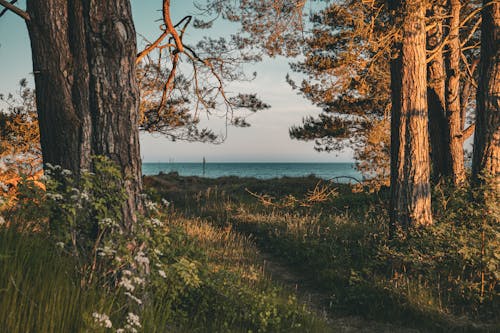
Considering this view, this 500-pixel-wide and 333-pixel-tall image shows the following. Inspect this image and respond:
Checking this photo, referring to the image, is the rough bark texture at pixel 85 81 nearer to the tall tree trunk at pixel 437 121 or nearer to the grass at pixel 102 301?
the grass at pixel 102 301

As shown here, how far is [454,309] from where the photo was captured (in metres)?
5.48

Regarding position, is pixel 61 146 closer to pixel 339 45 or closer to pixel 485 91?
pixel 485 91

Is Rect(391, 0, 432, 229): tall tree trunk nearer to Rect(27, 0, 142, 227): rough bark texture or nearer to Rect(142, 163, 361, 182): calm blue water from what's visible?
Rect(27, 0, 142, 227): rough bark texture

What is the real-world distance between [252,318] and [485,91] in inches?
269

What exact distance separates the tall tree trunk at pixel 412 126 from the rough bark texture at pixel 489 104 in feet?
6.29

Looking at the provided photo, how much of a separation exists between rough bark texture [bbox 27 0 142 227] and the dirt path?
3187 mm

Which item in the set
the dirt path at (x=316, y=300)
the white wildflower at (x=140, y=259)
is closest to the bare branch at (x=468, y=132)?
the dirt path at (x=316, y=300)

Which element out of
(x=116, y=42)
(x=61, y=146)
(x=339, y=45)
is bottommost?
(x=61, y=146)

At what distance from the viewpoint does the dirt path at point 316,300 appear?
17.3ft

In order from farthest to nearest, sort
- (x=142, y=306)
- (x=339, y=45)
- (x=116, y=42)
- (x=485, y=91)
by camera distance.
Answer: (x=339, y=45), (x=485, y=91), (x=116, y=42), (x=142, y=306)

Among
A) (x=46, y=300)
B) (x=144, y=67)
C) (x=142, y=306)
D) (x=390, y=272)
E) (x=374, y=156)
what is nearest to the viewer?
(x=46, y=300)

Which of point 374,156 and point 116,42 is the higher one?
point 116,42

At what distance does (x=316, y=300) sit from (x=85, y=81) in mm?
4637

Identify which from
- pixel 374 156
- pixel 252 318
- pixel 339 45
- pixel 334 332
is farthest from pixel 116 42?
pixel 374 156
